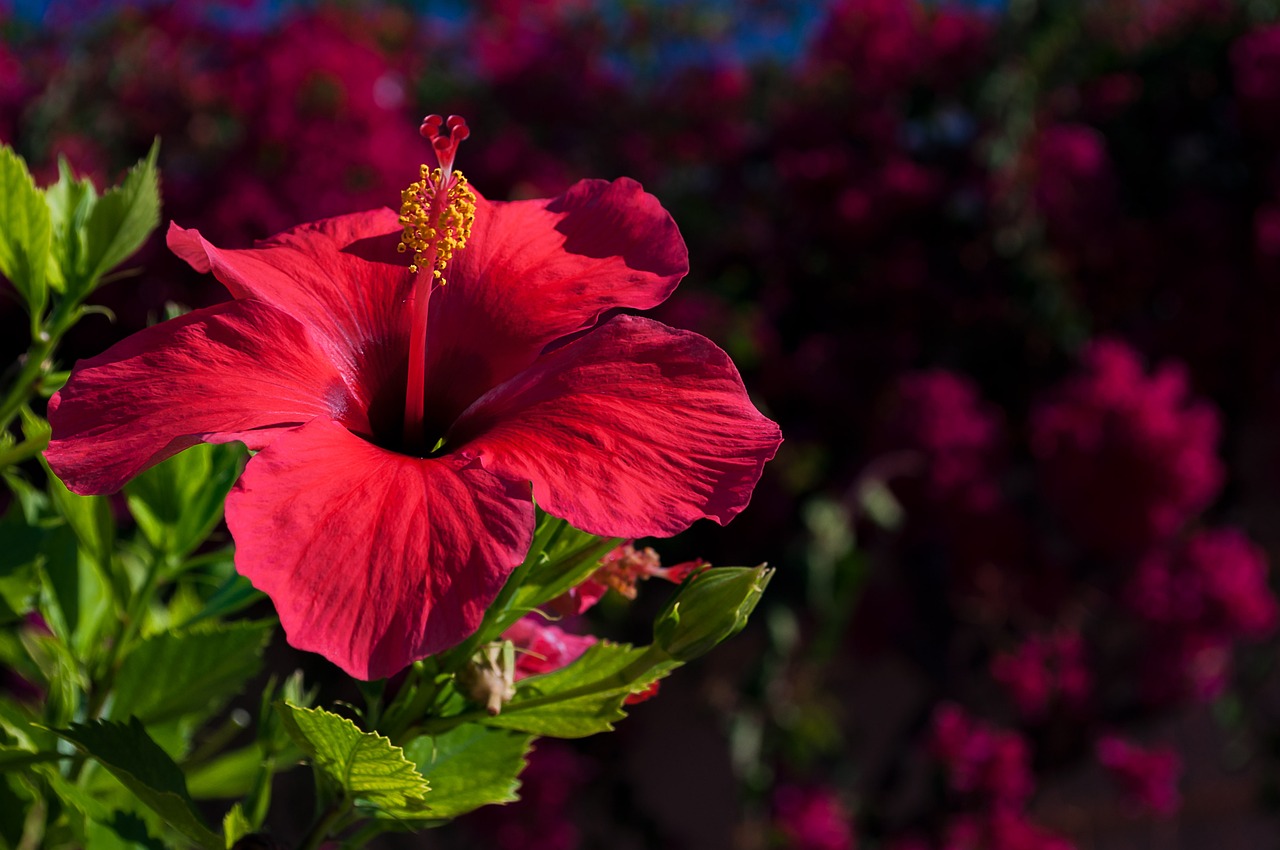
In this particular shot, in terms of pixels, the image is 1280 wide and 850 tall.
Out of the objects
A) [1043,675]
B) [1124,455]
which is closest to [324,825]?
[1124,455]

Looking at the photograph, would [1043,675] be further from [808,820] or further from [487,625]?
[487,625]

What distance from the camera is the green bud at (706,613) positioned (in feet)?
1.55

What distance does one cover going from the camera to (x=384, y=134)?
2.31 m

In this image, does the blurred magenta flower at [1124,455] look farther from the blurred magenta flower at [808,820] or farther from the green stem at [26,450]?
the green stem at [26,450]

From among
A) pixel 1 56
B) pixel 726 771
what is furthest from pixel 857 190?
pixel 1 56

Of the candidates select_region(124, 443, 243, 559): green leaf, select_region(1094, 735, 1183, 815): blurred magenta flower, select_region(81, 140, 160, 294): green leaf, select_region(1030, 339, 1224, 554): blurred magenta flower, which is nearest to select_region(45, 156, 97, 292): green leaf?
select_region(81, 140, 160, 294): green leaf

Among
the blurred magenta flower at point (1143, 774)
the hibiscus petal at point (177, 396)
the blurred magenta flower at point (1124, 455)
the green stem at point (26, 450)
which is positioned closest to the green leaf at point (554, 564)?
the hibiscus petal at point (177, 396)

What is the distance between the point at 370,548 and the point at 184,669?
0.88 ft

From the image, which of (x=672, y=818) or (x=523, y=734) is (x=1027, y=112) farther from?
(x=523, y=734)

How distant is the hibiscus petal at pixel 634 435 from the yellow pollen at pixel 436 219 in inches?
3.3

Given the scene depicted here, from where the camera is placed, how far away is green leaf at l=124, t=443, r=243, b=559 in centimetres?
65

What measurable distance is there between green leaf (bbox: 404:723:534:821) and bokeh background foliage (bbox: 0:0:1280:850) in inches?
61.1

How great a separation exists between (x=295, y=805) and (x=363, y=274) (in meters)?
2.05

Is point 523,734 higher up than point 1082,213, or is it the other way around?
point 523,734
